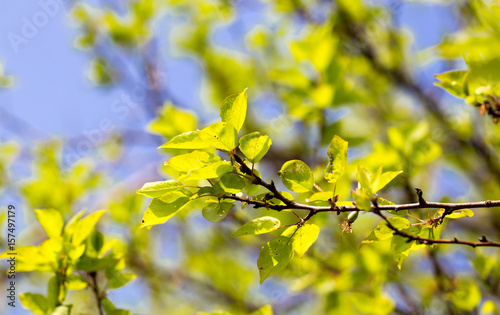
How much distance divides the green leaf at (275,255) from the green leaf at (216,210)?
0.39 ft

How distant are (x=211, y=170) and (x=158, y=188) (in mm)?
126

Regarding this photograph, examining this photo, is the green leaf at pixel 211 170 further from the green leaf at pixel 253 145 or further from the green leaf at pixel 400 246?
the green leaf at pixel 400 246

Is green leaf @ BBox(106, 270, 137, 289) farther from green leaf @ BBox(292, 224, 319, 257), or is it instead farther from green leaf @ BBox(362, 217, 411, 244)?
green leaf @ BBox(362, 217, 411, 244)

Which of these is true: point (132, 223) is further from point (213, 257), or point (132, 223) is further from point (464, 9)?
point (464, 9)

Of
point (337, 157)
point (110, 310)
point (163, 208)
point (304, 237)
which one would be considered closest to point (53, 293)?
point (110, 310)

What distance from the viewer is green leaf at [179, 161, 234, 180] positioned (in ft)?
2.47

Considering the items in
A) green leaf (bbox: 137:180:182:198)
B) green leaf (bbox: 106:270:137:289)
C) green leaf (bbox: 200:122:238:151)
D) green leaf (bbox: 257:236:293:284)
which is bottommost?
green leaf (bbox: 106:270:137:289)

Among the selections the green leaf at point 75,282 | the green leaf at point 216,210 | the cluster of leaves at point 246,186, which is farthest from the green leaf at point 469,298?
the green leaf at point 75,282

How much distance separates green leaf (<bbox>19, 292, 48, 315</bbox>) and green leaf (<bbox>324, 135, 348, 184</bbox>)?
34.7 inches

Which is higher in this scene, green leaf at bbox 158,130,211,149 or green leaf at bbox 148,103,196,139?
green leaf at bbox 158,130,211,149

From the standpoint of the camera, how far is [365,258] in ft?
5.50

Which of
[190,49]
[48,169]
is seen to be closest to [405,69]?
[190,49]

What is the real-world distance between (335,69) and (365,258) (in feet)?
2.82

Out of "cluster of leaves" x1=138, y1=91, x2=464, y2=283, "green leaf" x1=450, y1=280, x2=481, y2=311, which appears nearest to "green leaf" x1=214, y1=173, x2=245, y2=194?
"cluster of leaves" x1=138, y1=91, x2=464, y2=283
